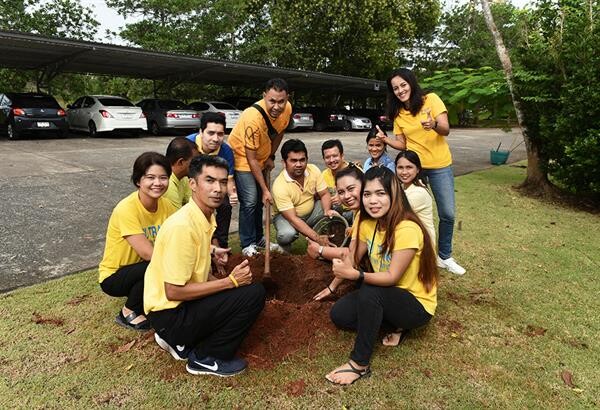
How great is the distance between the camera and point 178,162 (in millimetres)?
3369

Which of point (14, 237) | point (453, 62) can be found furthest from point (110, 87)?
point (14, 237)

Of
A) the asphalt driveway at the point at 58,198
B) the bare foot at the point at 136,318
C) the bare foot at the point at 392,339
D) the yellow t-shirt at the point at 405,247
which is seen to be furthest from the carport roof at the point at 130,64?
the bare foot at the point at 392,339

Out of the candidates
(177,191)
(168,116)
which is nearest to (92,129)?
(168,116)

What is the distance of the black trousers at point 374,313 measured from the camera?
2.40m

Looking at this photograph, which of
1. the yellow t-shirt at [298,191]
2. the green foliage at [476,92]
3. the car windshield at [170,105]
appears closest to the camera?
Result: the yellow t-shirt at [298,191]

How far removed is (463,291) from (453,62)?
1062 inches

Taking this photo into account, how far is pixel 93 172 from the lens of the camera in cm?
786

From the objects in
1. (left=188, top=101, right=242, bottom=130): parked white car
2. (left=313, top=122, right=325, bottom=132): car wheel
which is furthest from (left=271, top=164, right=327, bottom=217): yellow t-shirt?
(left=313, top=122, right=325, bottom=132): car wheel

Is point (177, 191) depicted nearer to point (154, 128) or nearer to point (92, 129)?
point (92, 129)

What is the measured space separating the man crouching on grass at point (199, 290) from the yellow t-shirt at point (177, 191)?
3.63ft

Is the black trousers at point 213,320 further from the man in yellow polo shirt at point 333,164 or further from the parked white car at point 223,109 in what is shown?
the parked white car at point 223,109

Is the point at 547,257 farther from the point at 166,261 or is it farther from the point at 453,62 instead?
the point at 453,62

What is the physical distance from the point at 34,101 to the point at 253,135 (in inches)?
448

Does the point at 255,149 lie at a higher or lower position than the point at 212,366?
higher
